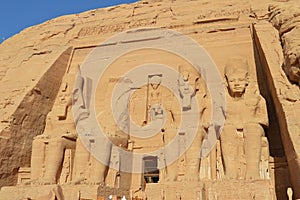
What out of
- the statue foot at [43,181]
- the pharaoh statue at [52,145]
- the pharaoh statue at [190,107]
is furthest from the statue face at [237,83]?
the statue foot at [43,181]

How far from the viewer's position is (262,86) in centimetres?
1004

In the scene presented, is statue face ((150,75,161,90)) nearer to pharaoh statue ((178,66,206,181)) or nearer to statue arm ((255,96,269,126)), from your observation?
pharaoh statue ((178,66,206,181))

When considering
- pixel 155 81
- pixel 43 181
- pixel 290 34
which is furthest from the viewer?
pixel 155 81

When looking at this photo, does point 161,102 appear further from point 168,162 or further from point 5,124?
point 5,124

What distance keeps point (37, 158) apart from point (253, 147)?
426cm

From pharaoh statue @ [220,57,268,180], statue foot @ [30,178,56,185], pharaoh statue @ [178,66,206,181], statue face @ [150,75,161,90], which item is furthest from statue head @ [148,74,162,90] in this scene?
statue foot @ [30,178,56,185]

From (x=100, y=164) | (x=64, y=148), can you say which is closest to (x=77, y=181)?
(x=100, y=164)

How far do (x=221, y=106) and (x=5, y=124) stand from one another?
4.42 meters

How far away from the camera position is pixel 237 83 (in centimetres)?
918

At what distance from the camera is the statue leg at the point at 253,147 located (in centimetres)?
833

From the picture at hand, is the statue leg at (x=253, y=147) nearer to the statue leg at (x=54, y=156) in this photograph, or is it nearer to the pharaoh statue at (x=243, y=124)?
the pharaoh statue at (x=243, y=124)

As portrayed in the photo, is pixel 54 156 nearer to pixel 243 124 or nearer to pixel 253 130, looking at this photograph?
pixel 243 124

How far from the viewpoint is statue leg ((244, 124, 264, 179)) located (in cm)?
833

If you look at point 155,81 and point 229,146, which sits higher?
point 155,81
